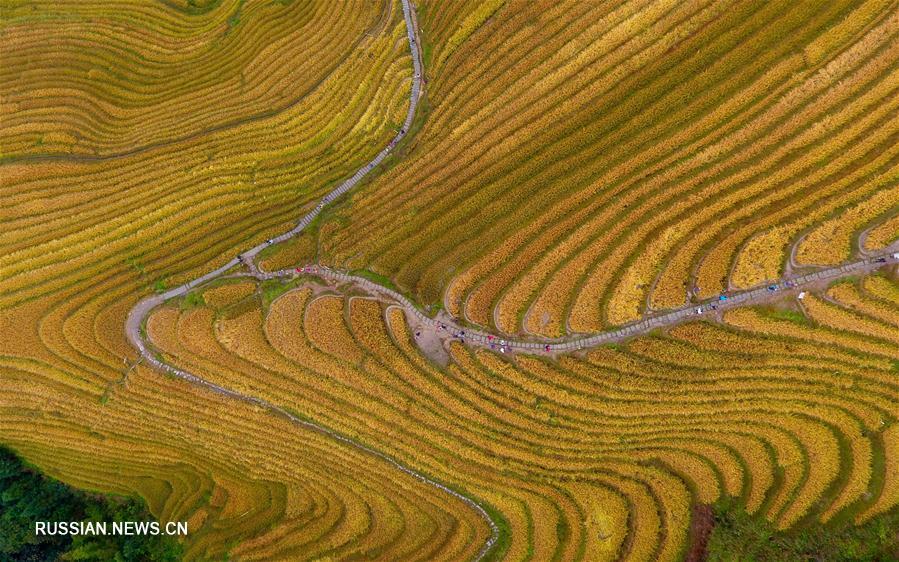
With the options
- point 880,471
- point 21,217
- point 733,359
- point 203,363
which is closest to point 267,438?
point 203,363

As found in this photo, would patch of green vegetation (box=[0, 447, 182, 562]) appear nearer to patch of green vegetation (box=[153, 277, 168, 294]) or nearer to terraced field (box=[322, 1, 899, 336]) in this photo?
patch of green vegetation (box=[153, 277, 168, 294])

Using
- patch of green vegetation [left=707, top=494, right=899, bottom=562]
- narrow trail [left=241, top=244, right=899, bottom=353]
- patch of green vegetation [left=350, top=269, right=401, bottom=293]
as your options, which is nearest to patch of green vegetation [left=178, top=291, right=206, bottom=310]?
narrow trail [left=241, top=244, right=899, bottom=353]

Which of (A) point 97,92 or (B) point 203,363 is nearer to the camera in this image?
(B) point 203,363

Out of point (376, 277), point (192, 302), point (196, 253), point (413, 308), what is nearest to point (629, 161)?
point (413, 308)

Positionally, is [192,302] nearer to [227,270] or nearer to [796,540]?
[227,270]

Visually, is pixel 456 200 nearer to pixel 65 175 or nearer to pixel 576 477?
pixel 576 477
